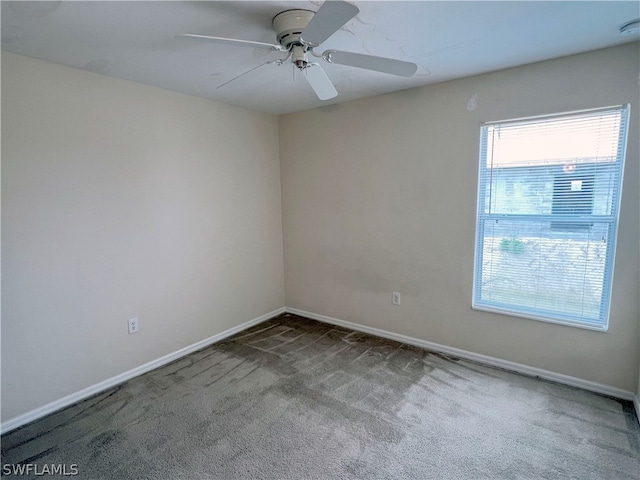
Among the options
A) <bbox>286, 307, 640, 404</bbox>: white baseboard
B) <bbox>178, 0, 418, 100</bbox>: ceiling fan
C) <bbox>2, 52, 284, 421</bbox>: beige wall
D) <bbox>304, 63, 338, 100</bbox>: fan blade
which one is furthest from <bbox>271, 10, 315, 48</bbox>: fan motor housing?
<bbox>286, 307, 640, 404</bbox>: white baseboard

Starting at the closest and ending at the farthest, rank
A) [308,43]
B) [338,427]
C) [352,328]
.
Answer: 1. [308,43]
2. [338,427]
3. [352,328]

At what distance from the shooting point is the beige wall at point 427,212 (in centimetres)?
223

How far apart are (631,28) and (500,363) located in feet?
7.94

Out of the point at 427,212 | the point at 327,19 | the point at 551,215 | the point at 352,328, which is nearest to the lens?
the point at 327,19

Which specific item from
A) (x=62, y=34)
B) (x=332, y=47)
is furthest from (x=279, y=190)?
(x=62, y=34)

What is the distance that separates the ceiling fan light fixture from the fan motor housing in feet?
5.74

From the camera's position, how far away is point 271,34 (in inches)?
74.0

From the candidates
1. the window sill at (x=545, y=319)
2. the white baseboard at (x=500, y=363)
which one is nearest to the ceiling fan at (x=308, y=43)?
the window sill at (x=545, y=319)

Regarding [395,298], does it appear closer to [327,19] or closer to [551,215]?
[551,215]

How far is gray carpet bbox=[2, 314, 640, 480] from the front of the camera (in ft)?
5.85

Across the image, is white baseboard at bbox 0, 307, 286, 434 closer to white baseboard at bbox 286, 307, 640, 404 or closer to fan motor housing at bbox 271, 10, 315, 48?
white baseboard at bbox 286, 307, 640, 404

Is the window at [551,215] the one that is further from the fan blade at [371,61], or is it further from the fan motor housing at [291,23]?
the fan motor housing at [291,23]

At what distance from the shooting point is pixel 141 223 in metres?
2.73

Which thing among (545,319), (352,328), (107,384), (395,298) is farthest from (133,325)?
(545,319)
